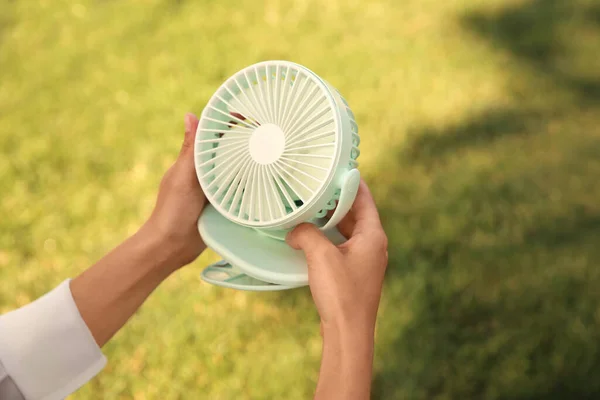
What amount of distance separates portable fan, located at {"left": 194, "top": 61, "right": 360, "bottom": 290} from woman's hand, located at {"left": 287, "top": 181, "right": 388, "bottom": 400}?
0.07 metres

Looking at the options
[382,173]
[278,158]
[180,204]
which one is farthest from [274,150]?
[382,173]

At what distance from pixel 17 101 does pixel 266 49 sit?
3.84 ft

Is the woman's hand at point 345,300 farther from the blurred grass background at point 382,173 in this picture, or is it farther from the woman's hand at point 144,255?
the blurred grass background at point 382,173

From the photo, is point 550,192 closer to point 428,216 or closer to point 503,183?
point 503,183

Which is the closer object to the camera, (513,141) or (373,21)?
(513,141)

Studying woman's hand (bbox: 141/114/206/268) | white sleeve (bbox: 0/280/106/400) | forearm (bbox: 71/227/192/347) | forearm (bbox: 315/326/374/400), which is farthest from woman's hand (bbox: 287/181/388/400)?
white sleeve (bbox: 0/280/106/400)

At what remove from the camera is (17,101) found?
2.57 m

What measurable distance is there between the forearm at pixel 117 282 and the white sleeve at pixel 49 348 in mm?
34

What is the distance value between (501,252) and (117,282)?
4.36ft

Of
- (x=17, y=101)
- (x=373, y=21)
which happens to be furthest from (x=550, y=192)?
(x=17, y=101)

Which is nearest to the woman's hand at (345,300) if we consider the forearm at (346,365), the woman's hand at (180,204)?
the forearm at (346,365)

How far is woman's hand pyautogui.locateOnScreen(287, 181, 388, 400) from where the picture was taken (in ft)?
3.56

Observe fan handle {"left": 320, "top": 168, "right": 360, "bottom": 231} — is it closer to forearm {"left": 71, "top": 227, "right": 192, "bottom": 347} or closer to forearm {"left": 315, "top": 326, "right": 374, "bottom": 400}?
forearm {"left": 315, "top": 326, "right": 374, "bottom": 400}

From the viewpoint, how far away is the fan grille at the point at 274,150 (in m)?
1.15
